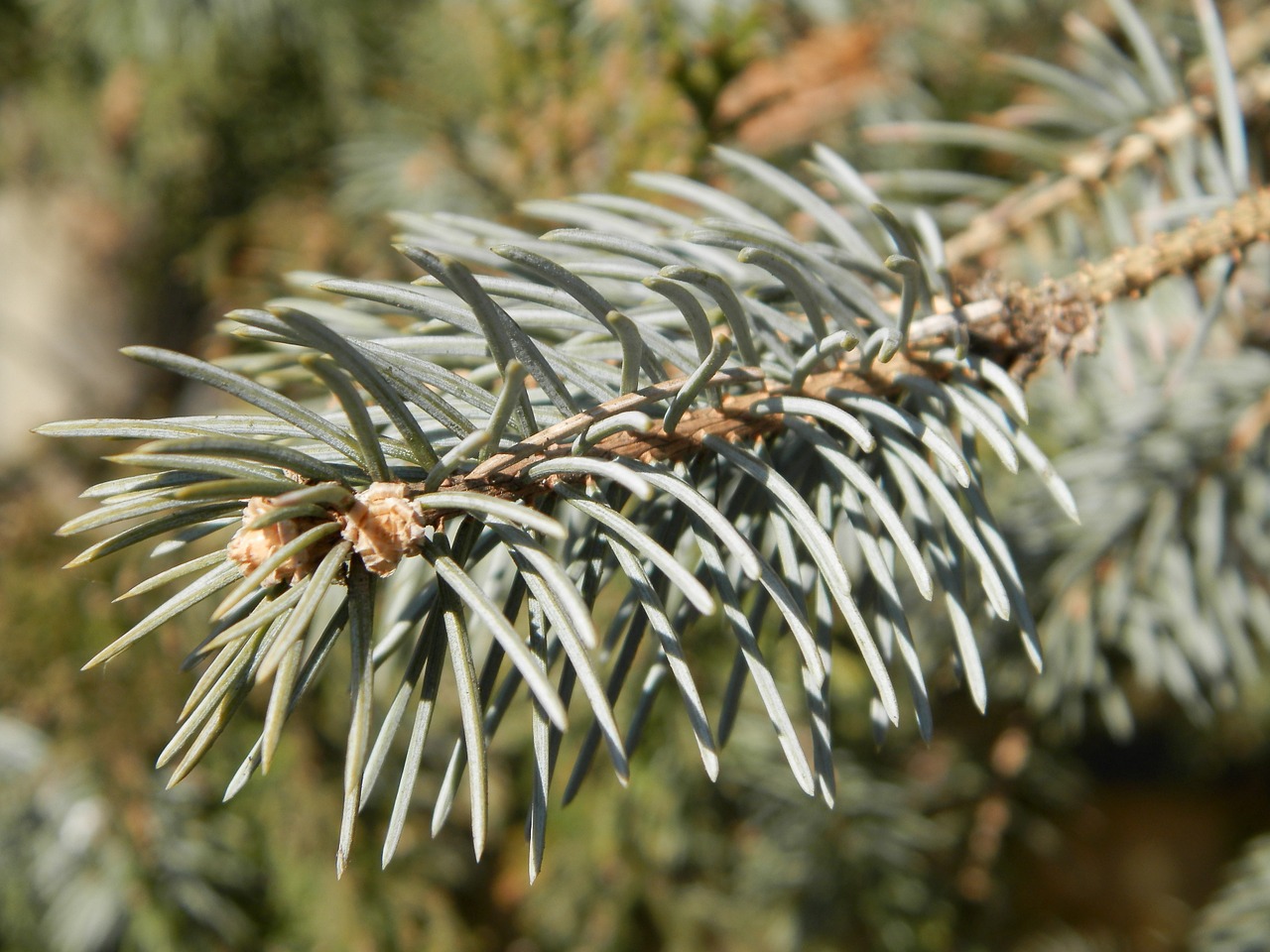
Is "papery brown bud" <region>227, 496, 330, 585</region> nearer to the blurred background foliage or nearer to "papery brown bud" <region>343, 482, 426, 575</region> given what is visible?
"papery brown bud" <region>343, 482, 426, 575</region>

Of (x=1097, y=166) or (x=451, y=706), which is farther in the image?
(x=451, y=706)

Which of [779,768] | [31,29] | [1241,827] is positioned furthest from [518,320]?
[1241,827]

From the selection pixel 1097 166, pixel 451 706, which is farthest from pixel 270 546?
pixel 451 706

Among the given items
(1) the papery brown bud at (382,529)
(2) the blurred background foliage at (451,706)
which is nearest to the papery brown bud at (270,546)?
(1) the papery brown bud at (382,529)

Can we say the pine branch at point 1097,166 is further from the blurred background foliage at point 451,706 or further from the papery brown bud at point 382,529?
the papery brown bud at point 382,529

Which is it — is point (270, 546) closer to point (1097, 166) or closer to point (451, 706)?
point (1097, 166)

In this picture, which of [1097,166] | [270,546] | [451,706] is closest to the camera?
[270,546]
